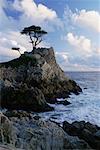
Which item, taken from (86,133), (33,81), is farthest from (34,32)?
(86,133)

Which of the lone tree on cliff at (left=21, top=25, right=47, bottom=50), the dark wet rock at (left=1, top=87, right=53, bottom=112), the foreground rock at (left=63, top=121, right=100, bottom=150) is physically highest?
the lone tree on cliff at (left=21, top=25, right=47, bottom=50)

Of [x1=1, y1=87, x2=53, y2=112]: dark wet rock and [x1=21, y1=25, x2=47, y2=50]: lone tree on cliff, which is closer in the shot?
[x1=1, y1=87, x2=53, y2=112]: dark wet rock

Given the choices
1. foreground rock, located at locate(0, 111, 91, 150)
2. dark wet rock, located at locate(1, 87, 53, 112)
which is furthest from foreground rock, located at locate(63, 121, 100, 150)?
dark wet rock, located at locate(1, 87, 53, 112)

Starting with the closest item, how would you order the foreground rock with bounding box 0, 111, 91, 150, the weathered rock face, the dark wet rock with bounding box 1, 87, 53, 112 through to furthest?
the foreground rock with bounding box 0, 111, 91, 150 < the dark wet rock with bounding box 1, 87, 53, 112 < the weathered rock face

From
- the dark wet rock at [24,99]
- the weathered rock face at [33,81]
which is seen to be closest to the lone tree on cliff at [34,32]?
the weathered rock face at [33,81]

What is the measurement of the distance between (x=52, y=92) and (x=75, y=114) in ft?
18.6

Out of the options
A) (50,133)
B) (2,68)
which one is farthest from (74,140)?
(2,68)

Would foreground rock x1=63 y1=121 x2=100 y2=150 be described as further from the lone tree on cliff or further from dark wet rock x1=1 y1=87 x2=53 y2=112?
the lone tree on cliff

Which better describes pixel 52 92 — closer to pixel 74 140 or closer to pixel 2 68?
pixel 2 68

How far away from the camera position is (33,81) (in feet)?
83.3

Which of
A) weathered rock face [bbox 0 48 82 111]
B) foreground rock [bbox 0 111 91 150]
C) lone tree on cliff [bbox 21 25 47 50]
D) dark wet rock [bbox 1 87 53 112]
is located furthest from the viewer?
lone tree on cliff [bbox 21 25 47 50]

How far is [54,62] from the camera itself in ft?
102

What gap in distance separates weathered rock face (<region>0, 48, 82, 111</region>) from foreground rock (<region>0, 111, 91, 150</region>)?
8885 millimetres

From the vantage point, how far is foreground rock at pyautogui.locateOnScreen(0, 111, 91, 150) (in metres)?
6.68
